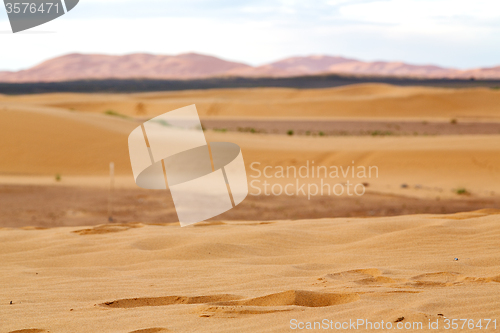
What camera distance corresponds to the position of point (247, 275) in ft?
15.1

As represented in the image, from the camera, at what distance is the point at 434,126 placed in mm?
33562

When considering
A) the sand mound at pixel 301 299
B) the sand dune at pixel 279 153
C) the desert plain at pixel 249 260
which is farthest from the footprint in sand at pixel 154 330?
the sand dune at pixel 279 153

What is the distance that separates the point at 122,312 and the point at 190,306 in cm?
47

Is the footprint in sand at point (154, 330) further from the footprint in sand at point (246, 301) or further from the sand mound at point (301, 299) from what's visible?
the sand mound at point (301, 299)

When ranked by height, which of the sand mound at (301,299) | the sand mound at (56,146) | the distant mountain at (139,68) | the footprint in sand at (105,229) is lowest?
the distant mountain at (139,68)

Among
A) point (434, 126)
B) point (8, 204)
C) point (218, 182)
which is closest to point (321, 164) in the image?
point (218, 182)

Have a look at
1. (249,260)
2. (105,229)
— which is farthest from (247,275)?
(105,229)

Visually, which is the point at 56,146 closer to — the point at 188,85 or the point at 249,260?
the point at 249,260

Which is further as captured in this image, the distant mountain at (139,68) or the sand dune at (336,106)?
the distant mountain at (139,68)

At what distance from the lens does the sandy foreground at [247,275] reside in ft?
11.3

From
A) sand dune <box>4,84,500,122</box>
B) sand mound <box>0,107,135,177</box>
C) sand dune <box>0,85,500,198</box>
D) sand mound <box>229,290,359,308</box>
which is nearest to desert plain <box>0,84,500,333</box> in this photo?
sand mound <box>229,290,359,308</box>

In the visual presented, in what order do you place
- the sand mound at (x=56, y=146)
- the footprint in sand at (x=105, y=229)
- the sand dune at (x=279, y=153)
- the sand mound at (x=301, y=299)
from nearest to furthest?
the sand mound at (x=301, y=299), the footprint in sand at (x=105, y=229), the sand dune at (x=279, y=153), the sand mound at (x=56, y=146)

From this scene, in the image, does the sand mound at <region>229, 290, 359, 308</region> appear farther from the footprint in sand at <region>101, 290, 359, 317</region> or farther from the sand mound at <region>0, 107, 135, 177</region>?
the sand mound at <region>0, 107, 135, 177</region>

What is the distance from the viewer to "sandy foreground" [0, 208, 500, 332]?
11.3 ft
